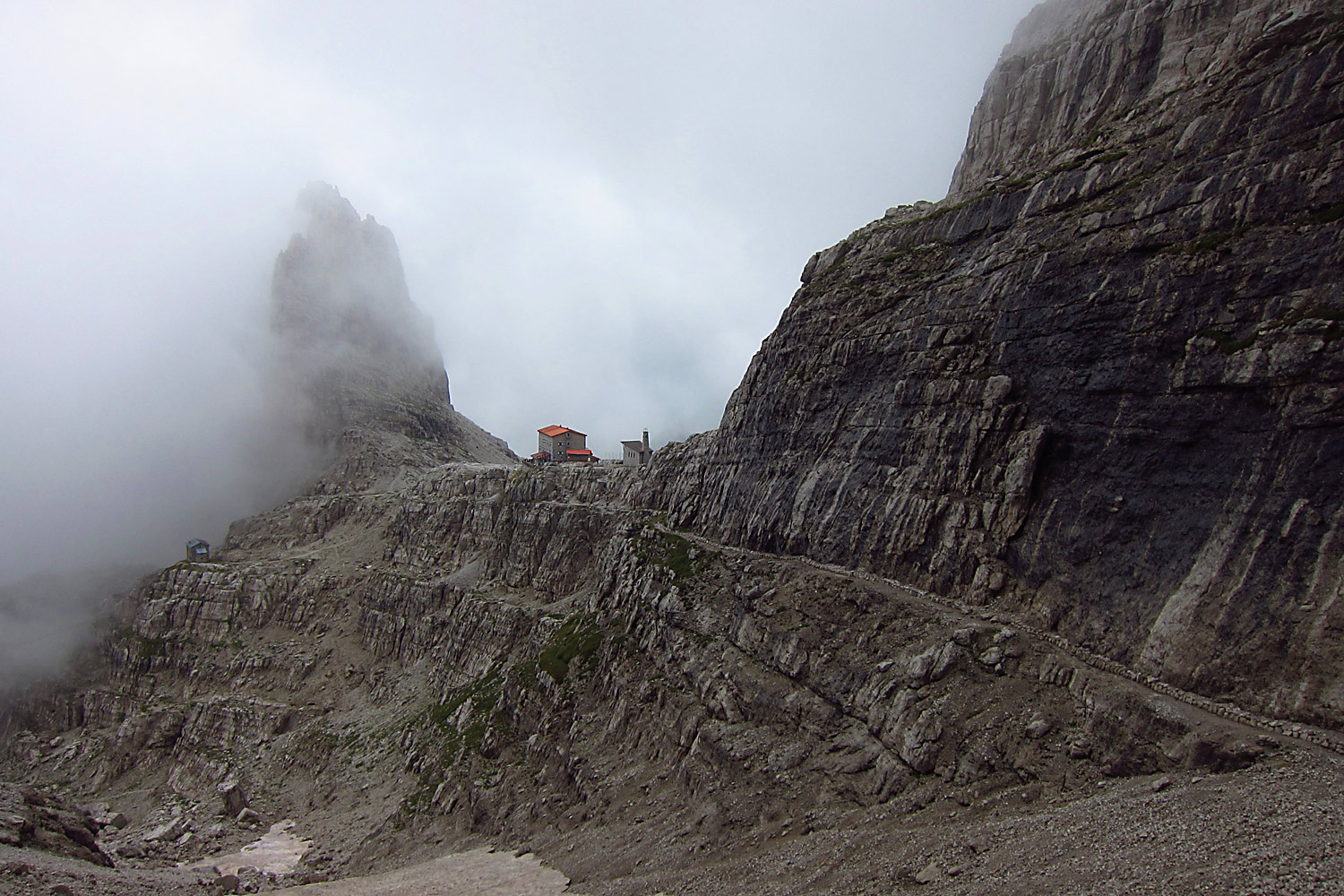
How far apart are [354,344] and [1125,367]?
178975 millimetres

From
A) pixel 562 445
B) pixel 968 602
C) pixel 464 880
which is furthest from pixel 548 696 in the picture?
pixel 562 445

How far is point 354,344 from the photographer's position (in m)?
172

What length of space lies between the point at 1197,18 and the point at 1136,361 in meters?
26.0

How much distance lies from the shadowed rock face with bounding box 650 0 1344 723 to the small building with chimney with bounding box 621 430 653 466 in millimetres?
43279

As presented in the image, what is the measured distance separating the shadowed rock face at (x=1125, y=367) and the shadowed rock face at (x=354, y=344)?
127 metres

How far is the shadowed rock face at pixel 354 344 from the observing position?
154500 millimetres

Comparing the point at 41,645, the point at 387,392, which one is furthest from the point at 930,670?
the point at 387,392

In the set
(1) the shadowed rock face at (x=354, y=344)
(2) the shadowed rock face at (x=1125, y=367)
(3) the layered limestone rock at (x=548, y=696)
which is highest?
(1) the shadowed rock face at (x=354, y=344)

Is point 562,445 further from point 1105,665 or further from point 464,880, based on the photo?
point 1105,665

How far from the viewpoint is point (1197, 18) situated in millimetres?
41031

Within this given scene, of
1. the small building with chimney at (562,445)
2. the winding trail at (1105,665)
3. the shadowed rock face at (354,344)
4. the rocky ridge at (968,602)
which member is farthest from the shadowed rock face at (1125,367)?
the shadowed rock face at (354,344)

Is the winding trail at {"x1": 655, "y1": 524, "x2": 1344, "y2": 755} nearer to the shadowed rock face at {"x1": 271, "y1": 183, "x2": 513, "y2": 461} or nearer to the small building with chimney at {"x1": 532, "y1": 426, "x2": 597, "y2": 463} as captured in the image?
the small building with chimney at {"x1": 532, "y1": 426, "x2": 597, "y2": 463}

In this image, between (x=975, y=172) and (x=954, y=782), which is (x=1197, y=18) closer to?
(x=975, y=172)

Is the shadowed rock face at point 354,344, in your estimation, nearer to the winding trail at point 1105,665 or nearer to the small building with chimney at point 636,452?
the small building with chimney at point 636,452
